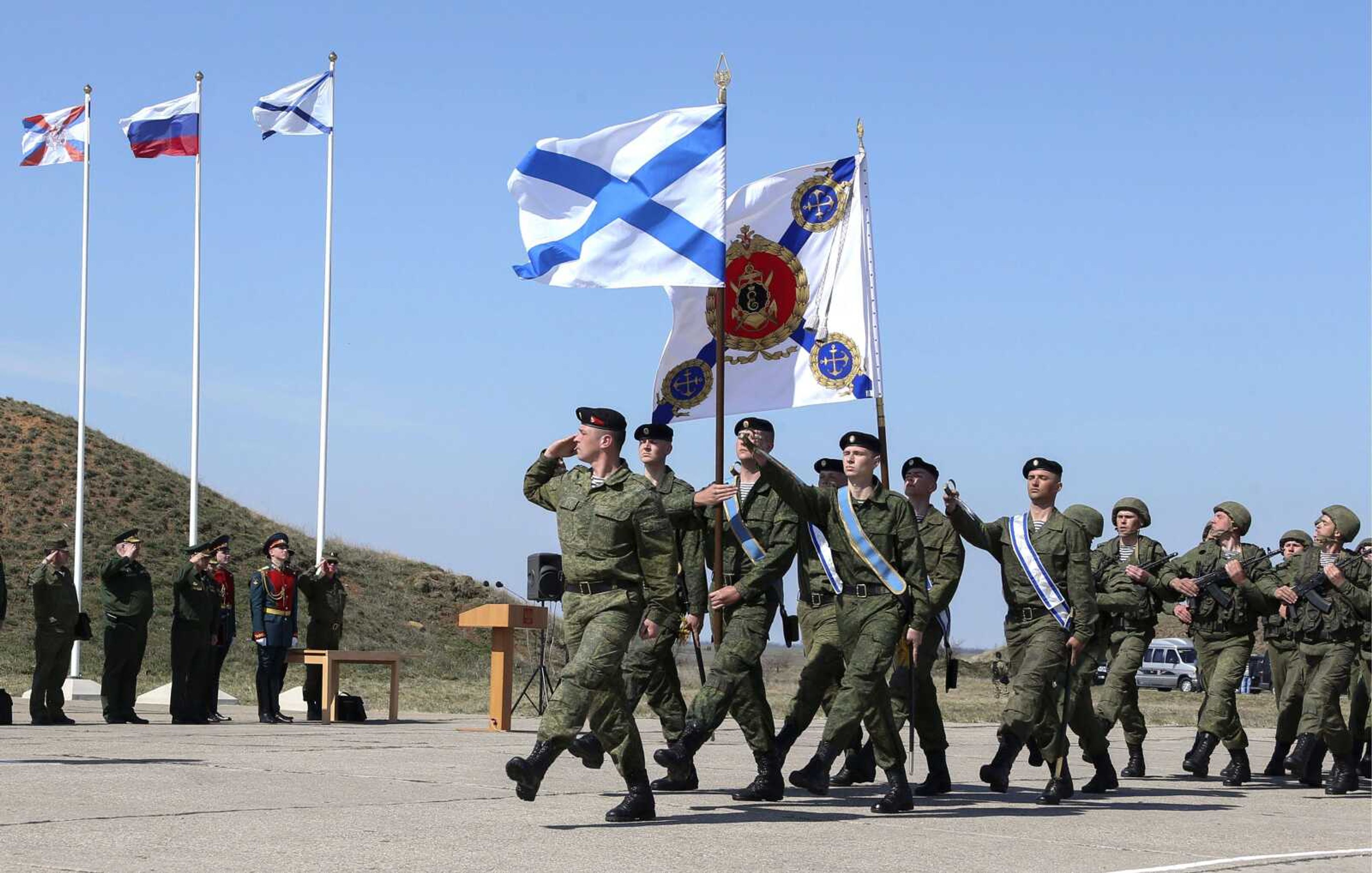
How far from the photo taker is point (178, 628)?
1931cm

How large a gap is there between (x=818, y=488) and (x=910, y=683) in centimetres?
145

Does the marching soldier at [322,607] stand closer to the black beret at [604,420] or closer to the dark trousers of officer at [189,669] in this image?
the dark trousers of officer at [189,669]

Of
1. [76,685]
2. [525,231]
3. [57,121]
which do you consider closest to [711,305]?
[525,231]

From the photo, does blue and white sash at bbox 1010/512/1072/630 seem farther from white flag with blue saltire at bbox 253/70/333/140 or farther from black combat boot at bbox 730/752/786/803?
white flag with blue saltire at bbox 253/70/333/140

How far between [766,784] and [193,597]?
1060 cm

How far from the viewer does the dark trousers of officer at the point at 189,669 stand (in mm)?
18844

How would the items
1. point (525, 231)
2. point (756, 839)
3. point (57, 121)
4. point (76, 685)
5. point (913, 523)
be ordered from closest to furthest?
point (756, 839) → point (913, 523) → point (525, 231) → point (76, 685) → point (57, 121)

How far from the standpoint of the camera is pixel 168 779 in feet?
35.2

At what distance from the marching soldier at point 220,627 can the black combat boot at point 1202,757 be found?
1056 centimetres

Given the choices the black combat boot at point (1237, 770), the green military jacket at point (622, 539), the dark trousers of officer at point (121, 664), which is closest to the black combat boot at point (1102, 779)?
the black combat boot at point (1237, 770)

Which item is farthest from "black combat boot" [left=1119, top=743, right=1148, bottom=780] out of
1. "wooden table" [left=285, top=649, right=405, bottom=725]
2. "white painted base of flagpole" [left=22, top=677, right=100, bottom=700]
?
"white painted base of flagpole" [left=22, top=677, right=100, bottom=700]

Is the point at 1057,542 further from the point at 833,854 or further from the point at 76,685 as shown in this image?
the point at 76,685

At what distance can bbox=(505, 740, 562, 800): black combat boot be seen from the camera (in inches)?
337

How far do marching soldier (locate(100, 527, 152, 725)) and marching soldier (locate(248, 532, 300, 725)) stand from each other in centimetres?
116
